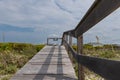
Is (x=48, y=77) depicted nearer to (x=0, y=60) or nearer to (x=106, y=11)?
(x=106, y=11)

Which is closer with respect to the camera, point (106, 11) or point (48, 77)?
point (106, 11)

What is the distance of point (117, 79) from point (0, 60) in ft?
38.7

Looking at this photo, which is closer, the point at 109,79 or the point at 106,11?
the point at 109,79

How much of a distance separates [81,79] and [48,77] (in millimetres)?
395

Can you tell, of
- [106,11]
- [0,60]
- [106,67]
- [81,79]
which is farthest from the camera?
[0,60]

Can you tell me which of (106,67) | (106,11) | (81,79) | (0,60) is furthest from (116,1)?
(0,60)

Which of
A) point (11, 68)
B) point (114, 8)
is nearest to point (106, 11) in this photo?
point (114, 8)

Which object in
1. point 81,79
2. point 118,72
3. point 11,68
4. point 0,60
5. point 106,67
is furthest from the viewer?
point 0,60

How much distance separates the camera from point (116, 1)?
138 centimetres

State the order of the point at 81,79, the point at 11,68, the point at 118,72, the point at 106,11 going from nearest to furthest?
the point at 118,72, the point at 106,11, the point at 81,79, the point at 11,68

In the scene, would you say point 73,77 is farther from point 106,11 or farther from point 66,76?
point 106,11

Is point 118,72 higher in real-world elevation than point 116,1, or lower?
lower

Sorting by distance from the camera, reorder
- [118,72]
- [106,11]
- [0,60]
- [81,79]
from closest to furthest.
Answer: [118,72]
[106,11]
[81,79]
[0,60]

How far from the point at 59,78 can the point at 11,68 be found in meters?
6.68
